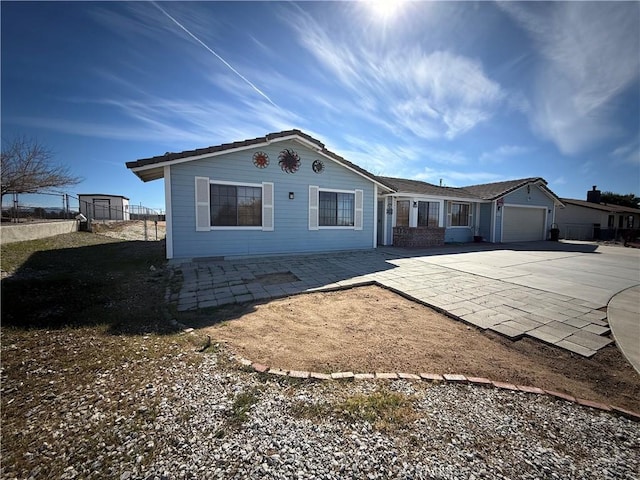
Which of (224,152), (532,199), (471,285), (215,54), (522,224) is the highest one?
(215,54)

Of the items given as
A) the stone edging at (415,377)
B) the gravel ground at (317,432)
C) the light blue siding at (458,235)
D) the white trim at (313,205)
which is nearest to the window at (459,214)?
the light blue siding at (458,235)

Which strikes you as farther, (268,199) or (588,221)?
(588,221)

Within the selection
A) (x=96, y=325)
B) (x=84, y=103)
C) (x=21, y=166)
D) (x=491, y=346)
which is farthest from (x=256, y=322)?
(x=21, y=166)

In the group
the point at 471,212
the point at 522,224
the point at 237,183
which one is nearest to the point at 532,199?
the point at 522,224

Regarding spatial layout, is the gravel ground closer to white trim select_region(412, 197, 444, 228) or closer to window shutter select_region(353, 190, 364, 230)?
window shutter select_region(353, 190, 364, 230)

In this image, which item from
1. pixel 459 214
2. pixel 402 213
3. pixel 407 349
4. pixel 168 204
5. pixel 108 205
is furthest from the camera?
pixel 108 205

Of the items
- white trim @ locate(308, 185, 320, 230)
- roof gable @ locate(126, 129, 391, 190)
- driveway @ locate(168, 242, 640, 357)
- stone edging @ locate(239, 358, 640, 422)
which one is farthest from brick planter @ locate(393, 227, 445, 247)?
stone edging @ locate(239, 358, 640, 422)

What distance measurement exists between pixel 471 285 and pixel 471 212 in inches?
506

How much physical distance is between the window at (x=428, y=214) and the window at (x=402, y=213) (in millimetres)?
791

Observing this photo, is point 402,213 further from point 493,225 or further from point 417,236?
point 493,225

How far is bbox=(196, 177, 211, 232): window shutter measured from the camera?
7.98 meters

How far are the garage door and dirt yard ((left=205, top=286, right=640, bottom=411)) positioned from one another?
644 inches

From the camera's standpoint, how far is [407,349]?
317cm

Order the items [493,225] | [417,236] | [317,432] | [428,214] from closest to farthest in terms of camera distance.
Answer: [317,432] < [417,236] < [428,214] < [493,225]
